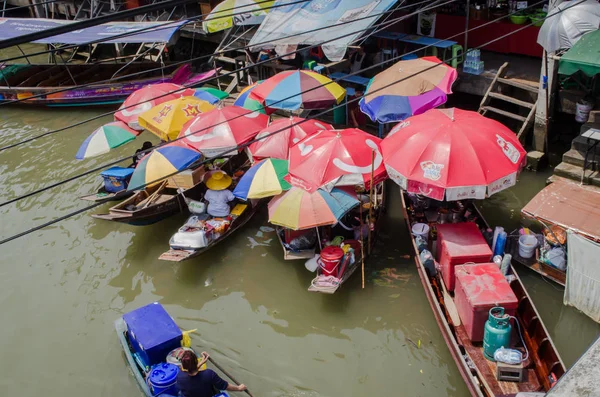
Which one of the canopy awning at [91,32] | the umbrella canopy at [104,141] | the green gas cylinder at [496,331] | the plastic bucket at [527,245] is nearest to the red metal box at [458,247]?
the plastic bucket at [527,245]

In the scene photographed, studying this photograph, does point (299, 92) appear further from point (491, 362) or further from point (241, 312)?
point (491, 362)

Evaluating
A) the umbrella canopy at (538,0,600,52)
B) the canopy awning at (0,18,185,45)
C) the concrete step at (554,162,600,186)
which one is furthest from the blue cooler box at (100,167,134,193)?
the umbrella canopy at (538,0,600,52)

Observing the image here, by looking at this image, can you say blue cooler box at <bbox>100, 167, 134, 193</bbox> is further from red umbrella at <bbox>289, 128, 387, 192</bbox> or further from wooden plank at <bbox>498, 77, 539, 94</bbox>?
wooden plank at <bbox>498, 77, 539, 94</bbox>

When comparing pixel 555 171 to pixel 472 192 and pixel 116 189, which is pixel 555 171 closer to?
pixel 472 192

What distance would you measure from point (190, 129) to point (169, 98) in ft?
9.80

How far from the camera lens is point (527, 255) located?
9.61m

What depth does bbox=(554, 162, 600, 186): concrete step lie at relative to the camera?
11102mm

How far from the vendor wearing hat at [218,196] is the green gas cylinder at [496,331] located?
19.1 feet

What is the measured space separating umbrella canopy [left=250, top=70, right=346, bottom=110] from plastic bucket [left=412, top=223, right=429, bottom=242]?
159 inches

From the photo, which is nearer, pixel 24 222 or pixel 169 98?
pixel 24 222

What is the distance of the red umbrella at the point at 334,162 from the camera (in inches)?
379

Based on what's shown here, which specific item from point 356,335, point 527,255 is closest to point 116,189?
point 356,335

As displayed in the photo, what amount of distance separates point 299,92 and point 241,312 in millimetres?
5432

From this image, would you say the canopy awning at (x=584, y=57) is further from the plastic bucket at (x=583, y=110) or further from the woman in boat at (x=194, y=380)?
the woman in boat at (x=194, y=380)
